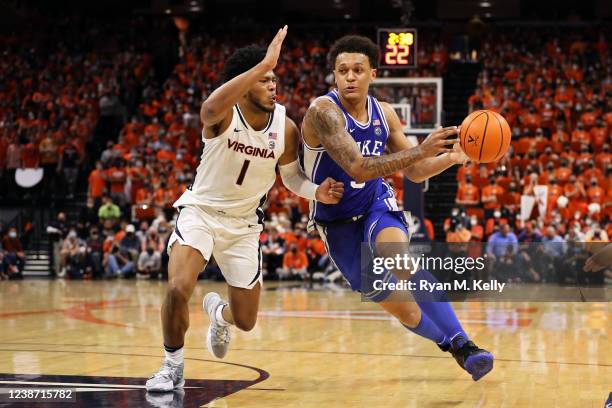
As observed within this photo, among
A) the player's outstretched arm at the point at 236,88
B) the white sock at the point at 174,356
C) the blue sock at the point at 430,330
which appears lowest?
the white sock at the point at 174,356

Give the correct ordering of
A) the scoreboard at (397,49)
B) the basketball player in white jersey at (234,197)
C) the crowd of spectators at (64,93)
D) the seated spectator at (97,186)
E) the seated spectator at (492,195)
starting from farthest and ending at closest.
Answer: the crowd of spectators at (64,93) < the seated spectator at (97,186) < the seated spectator at (492,195) < the scoreboard at (397,49) < the basketball player in white jersey at (234,197)

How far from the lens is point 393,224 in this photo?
654cm

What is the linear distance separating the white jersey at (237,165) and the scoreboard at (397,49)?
861 centimetres

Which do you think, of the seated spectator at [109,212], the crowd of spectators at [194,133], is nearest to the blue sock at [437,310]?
the crowd of spectators at [194,133]

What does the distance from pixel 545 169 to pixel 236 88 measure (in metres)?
15.4

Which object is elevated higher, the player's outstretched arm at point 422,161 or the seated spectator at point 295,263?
the player's outstretched arm at point 422,161

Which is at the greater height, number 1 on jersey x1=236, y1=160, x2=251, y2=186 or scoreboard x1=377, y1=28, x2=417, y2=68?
scoreboard x1=377, y1=28, x2=417, y2=68

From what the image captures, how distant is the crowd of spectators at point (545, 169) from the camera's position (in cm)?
1772

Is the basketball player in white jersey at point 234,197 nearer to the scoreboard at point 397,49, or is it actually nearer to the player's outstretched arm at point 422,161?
the player's outstretched arm at point 422,161

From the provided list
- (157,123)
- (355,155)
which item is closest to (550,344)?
(355,155)

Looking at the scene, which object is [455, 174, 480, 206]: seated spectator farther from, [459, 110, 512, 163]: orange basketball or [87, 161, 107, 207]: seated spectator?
[459, 110, 512, 163]: orange basketball

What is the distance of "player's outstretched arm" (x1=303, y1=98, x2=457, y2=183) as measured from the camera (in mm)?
5695

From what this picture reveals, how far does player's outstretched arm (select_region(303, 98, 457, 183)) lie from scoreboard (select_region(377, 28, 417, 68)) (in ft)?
28.1

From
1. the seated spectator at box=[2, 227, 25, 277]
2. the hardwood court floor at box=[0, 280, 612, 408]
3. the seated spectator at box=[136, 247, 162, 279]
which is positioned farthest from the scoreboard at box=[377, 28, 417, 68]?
the seated spectator at box=[2, 227, 25, 277]
